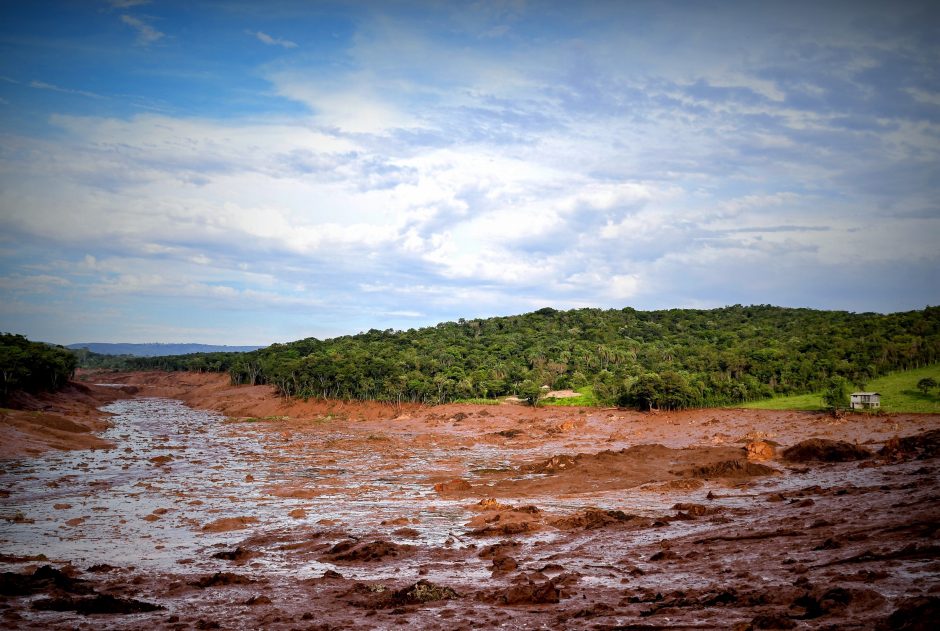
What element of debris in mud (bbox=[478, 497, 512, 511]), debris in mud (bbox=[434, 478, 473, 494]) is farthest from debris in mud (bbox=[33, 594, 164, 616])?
debris in mud (bbox=[434, 478, 473, 494])

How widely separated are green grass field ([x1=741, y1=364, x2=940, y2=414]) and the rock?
1943cm

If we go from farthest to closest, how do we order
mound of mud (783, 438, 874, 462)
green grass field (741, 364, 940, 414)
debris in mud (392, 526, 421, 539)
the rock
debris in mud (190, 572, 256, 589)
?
1. green grass field (741, 364, 940, 414)
2. the rock
3. mound of mud (783, 438, 874, 462)
4. debris in mud (392, 526, 421, 539)
5. debris in mud (190, 572, 256, 589)

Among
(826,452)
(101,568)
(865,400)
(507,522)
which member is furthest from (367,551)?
(865,400)

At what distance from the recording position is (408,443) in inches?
2057

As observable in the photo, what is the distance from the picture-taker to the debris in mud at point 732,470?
1116 inches

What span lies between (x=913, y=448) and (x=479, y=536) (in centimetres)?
2209

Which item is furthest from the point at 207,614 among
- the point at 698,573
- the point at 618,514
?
the point at 618,514

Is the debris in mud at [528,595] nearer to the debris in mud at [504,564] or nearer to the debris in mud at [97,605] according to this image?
the debris in mud at [504,564]

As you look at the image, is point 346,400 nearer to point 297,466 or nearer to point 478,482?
point 297,466

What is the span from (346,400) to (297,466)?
145 feet

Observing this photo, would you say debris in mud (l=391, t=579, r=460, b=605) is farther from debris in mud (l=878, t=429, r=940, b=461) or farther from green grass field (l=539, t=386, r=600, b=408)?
green grass field (l=539, t=386, r=600, b=408)

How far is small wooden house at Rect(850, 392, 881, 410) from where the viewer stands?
45.8 metres

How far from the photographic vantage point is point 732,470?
28.8 meters

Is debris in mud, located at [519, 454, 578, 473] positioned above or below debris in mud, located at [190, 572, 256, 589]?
below
